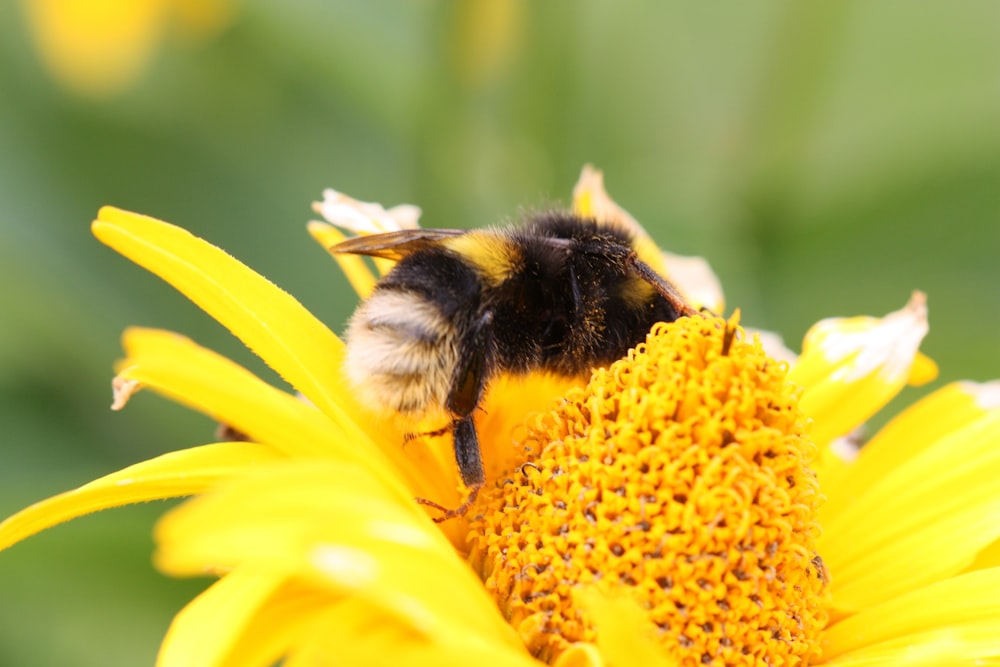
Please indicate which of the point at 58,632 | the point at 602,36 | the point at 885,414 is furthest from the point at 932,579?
the point at 602,36

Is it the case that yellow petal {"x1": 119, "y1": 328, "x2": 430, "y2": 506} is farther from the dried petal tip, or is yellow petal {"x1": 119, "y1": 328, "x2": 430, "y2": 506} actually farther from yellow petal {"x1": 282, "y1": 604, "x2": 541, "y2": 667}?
the dried petal tip

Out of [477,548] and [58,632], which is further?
[58,632]

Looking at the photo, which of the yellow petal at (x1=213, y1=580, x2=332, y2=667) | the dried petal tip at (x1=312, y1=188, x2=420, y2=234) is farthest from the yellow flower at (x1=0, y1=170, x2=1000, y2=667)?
the dried petal tip at (x1=312, y1=188, x2=420, y2=234)

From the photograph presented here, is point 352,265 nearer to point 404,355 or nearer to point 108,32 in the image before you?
point 404,355

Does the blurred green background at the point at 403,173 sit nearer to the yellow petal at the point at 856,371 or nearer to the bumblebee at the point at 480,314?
the yellow petal at the point at 856,371

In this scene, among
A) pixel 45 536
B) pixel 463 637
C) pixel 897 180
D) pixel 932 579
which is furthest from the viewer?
pixel 897 180

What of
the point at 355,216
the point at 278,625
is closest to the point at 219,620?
the point at 278,625

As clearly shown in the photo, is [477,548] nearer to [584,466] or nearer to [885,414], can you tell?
[584,466]
